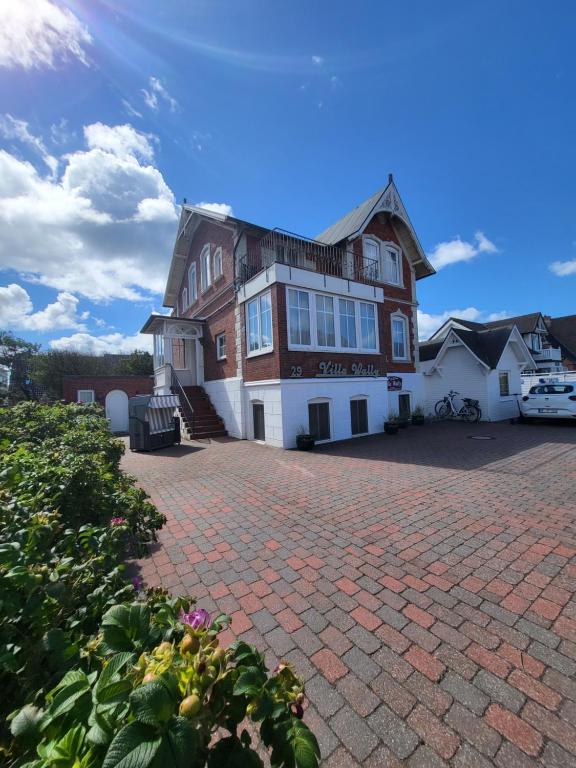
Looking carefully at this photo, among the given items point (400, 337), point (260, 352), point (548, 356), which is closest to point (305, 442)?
point (260, 352)

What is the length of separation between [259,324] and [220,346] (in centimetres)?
403

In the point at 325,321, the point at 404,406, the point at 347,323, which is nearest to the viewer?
the point at 325,321

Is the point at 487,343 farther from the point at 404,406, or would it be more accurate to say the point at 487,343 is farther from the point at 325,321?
the point at 325,321

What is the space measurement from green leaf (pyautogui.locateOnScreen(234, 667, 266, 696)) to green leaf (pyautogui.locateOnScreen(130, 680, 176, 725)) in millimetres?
209

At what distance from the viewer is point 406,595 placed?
306 centimetres

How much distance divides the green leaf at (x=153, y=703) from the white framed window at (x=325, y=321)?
1118cm

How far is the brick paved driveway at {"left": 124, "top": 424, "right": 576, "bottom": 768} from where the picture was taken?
191 centimetres

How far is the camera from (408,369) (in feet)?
55.7

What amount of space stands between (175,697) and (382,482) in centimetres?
621

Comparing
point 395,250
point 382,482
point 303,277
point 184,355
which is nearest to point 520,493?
point 382,482

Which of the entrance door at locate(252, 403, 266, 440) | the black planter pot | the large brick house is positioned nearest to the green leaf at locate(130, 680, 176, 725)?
the black planter pot

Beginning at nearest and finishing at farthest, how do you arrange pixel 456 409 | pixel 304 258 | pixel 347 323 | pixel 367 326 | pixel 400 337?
pixel 347 323 → pixel 367 326 → pixel 304 258 → pixel 456 409 → pixel 400 337

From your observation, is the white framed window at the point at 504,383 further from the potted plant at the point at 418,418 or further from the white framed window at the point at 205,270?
the white framed window at the point at 205,270

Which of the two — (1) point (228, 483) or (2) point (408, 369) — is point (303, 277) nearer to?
(1) point (228, 483)
